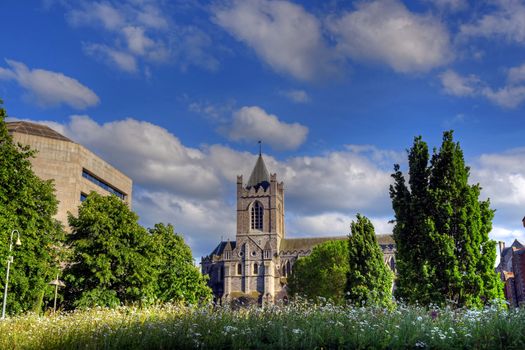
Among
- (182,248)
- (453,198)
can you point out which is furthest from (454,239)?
(182,248)

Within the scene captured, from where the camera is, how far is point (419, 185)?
75.6ft

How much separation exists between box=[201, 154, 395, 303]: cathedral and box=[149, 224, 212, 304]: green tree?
55304 millimetres

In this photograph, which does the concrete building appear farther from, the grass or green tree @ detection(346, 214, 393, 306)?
the grass

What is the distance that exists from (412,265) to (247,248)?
8454 cm

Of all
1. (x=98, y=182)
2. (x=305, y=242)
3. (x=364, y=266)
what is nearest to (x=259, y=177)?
(x=305, y=242)

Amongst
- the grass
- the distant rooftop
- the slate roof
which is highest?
the distant rooftop

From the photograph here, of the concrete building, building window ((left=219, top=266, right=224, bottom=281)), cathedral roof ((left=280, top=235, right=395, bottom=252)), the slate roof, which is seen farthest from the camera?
the slate roof

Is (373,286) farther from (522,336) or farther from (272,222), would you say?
(272,222)

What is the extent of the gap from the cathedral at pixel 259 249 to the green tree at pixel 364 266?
6123 cm

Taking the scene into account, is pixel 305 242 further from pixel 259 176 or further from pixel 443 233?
pixel 443 233

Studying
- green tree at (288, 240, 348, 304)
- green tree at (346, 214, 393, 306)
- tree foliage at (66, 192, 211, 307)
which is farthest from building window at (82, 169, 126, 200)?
green tree at (346, 214, 393, 306)

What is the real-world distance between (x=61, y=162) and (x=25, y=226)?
30033 millimetres

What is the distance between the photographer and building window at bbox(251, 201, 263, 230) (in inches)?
4355

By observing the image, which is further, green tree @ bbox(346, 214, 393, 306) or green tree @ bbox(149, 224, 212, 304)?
green tree @ bbox(149, 224, 212, 304)
